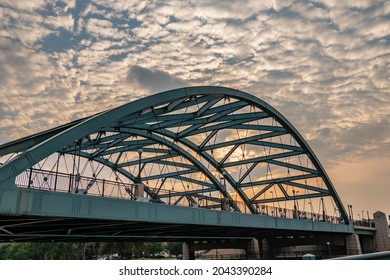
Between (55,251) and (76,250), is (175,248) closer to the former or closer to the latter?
(76,250)

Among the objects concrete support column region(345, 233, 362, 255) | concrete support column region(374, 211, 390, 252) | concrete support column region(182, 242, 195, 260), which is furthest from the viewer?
concrete support column region(374, 211, 390, 252)

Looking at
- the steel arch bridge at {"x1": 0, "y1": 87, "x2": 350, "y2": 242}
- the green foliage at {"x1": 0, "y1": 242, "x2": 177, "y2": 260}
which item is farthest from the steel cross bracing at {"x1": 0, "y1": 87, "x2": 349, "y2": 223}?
the green foliage at {"x1": 0, "y1": 242, "x2": 177, "y2": 260}

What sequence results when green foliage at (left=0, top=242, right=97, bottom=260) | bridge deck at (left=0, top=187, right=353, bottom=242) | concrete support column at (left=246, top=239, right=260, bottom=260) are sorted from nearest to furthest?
bridge deck at (left=0, top=187, right=353, bottom=242) → concrete support column at (left=246, top=239, right=260, bottom=260) → green foliage at (left=0, top=242, right=97, bottom=260)

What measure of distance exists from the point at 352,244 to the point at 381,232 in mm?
12433

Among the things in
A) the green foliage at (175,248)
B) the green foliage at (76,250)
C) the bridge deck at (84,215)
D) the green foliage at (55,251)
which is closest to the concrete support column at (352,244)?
the bridge deck at (84,215)

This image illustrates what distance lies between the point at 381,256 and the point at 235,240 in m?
46.0

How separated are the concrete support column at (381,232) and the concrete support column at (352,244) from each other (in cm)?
1087

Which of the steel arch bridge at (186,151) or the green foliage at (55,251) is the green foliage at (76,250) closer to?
the green foliage at (55,251)

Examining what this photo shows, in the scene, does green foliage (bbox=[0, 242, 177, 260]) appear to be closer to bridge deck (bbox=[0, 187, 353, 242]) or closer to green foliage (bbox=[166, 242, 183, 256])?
green foliage (bbox=[166, 242, 183, 256])

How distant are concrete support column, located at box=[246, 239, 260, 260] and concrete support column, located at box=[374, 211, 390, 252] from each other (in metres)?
24.4

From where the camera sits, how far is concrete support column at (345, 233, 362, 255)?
5169 cm

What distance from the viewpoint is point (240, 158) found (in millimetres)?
47938

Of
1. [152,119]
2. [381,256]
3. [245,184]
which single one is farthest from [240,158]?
[381,256]

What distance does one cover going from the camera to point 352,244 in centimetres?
5281
